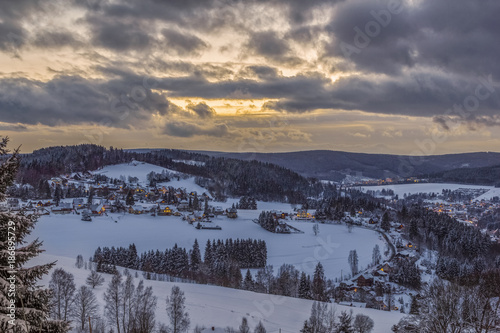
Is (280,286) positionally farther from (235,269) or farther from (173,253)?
(173,253)

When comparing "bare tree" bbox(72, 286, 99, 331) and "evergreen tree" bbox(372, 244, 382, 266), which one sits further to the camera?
"evergreen tree" bbox(372, 244, 382, 266)

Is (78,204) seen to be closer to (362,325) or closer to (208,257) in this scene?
(208,257)

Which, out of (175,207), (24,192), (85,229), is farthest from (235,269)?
(24,192)

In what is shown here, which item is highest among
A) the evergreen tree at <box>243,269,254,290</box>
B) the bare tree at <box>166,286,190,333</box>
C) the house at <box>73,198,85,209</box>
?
the house at <box>73,198,85,209</box>

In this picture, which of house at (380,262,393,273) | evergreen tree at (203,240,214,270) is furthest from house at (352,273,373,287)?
evergreen tree at (203,240,214,270)

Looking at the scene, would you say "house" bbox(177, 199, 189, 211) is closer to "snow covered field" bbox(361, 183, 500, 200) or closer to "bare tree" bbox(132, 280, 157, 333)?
"bare tree" bbox(132, 280, 157, 333)

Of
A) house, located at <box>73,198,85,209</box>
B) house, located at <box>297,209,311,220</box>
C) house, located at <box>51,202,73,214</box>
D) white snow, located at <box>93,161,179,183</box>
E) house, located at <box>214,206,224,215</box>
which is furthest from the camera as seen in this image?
white snow, located at <box>93,161,179,183</box>

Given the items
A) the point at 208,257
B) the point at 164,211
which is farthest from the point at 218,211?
the point at 208,257
